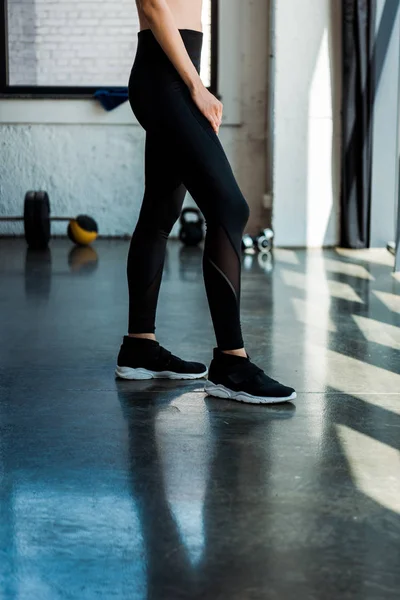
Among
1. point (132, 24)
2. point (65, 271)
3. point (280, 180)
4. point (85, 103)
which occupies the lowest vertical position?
point (65, 271)

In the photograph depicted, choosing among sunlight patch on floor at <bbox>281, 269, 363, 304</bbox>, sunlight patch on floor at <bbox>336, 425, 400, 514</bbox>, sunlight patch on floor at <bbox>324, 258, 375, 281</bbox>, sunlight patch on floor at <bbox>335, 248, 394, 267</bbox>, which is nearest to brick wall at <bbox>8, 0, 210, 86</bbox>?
sunlight patch on floor at <bbox>335, 248, 394, 267</bbox>

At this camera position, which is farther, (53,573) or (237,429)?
(237,429)

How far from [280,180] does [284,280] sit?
5.43ft

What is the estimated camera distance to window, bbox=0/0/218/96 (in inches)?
270

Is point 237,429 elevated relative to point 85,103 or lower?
lower

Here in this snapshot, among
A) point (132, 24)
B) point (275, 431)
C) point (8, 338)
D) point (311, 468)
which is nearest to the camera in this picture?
point (311, 468)

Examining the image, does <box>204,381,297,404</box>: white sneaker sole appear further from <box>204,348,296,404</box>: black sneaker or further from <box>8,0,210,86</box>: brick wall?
<box>8,0,210,86</box>: brick wall

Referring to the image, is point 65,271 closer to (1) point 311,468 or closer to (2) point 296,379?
(2) point 296,379

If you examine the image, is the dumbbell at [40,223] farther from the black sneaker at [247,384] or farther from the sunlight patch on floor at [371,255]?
the black sneaker at [247,384]

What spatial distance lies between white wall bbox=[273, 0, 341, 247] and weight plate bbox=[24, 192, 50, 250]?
1.52m

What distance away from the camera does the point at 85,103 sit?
6.96m

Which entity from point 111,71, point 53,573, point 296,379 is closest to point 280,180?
point 111,71

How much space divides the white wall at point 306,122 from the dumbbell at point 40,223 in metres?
1.29

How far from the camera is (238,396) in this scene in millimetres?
2492
